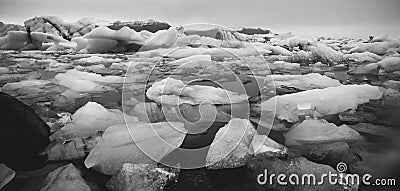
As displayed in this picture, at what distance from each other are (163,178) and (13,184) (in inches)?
26.2

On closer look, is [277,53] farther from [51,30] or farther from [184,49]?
[51,30]

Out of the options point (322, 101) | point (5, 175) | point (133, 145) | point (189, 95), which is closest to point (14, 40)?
point (189, 95)

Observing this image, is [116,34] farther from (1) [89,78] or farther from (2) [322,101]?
(2) [322,101]

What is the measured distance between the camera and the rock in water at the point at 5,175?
3.82 feet

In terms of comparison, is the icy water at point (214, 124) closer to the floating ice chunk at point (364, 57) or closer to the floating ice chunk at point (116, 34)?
the floating ice chunk at point (364, 57)

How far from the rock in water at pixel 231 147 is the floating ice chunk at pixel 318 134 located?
265 millimetres

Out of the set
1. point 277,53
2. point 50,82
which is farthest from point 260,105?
point 277,53

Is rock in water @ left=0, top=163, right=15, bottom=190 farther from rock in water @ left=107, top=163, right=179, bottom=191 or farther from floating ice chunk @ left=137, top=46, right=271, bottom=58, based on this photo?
floating ice chunk @ left=137, top=46, right=271, bottom=58

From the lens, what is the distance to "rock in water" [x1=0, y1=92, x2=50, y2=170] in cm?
131

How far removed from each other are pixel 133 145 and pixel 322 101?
1.42m

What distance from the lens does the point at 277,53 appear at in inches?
208

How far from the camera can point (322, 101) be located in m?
1.97

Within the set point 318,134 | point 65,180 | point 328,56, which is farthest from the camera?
point 328,56

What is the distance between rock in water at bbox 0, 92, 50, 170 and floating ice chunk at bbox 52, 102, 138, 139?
114mm
